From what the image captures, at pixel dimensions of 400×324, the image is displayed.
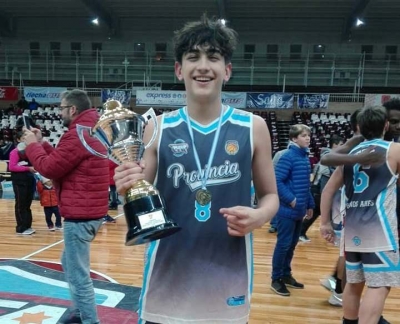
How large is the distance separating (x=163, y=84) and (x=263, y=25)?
6.03 meters

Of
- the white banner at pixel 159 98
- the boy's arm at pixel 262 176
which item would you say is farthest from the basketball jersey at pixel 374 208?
the white banner at pixel 159 98

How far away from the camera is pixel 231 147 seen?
4.25ft

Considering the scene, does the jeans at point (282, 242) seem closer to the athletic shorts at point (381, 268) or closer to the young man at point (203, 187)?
the athletic shorts at point (381, 268)

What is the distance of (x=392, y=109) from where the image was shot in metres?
2.52

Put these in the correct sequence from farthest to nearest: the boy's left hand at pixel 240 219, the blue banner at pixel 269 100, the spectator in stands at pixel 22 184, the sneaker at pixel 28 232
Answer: the blue banner at pixel 269 100 → the sneaker at pixel 28 232 → the spectator in stands at pixel 22 184 → the boy's left hand at pixel 240 219

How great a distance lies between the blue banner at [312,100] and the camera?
15.4m

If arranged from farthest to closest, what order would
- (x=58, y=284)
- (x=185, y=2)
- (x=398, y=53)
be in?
(x=398, y=53) → (x=185, y=2) → (x=58, y=284)

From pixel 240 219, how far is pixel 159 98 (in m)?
14.7

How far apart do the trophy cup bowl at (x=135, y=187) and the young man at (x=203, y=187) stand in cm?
7

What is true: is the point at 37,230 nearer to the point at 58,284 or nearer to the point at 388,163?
the point at 58,284

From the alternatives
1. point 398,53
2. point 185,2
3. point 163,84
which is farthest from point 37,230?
point 398,53

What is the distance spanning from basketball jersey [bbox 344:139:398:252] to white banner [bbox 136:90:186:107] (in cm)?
1328

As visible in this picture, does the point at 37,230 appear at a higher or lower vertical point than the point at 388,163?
lower

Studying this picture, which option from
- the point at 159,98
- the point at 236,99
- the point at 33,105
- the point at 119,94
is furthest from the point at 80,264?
the point at 33,105
